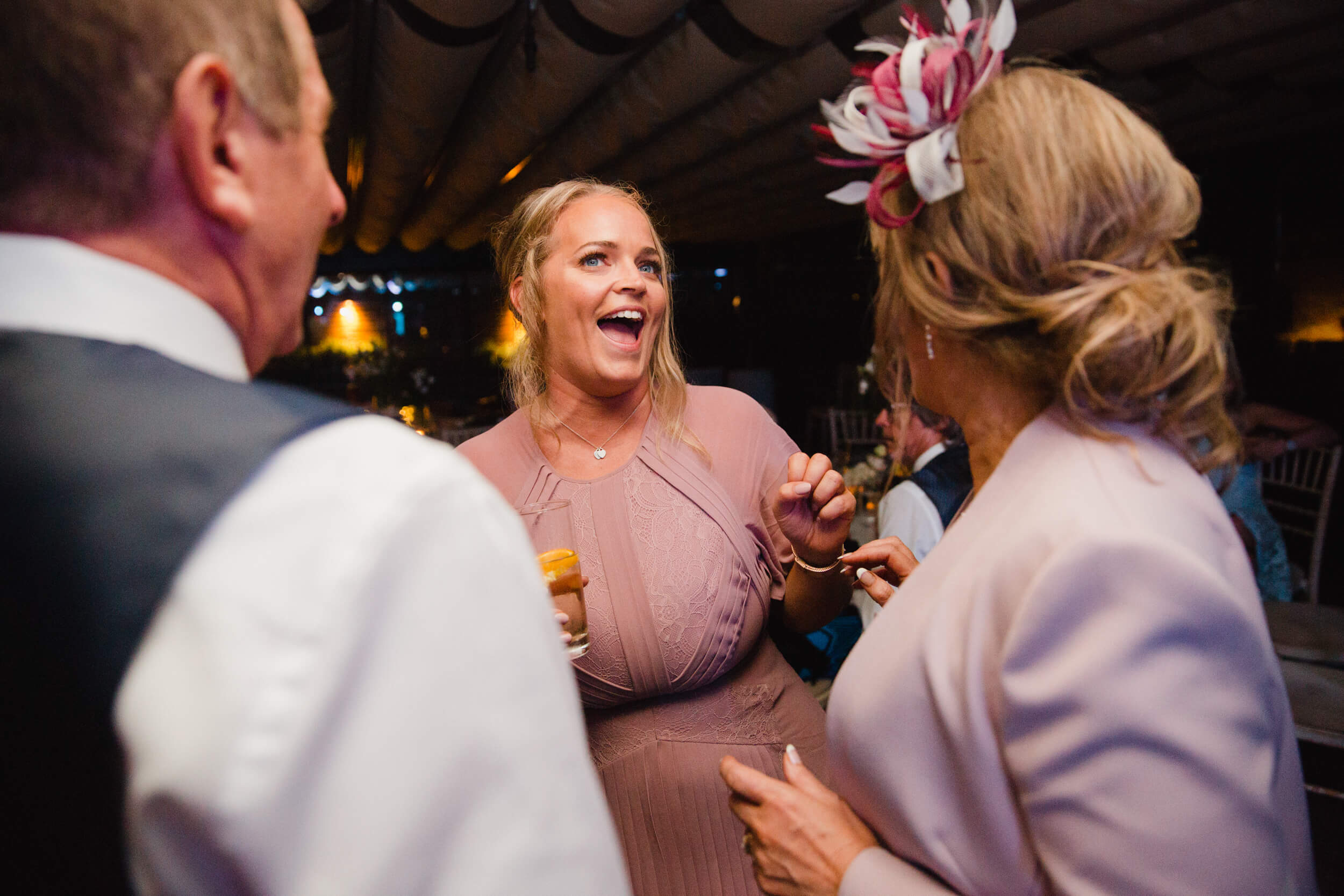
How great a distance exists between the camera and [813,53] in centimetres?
371

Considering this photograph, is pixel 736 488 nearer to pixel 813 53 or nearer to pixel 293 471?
pixel 293 471

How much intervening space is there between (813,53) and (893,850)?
12.4 feet

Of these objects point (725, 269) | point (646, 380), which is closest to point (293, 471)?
point (646, 380)

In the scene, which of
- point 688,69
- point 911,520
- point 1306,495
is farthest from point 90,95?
point 1306,495

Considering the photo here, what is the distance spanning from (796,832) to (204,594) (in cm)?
81

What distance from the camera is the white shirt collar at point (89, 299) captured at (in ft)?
1.46

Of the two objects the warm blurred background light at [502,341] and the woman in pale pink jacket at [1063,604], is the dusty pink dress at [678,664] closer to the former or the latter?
the woman in pale pink jacket at [1063,604]

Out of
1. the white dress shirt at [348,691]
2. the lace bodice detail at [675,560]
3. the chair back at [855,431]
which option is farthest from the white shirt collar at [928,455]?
the chair back at [855,431]

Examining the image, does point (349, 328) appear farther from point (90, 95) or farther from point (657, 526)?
point (90, 95)

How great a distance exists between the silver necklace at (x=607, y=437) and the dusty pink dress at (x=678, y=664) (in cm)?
10

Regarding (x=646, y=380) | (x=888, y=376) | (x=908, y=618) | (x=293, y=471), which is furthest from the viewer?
(x=646, y=380)

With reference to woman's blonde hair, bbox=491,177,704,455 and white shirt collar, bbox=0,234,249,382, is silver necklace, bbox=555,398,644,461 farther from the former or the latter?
white shirt collar, bbox=0,234,249,382

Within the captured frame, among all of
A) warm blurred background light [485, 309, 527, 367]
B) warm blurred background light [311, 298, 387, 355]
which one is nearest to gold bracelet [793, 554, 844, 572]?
warm blurred background light [485, 309, 527, 367]

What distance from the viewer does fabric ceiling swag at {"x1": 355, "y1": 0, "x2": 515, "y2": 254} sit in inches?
127
